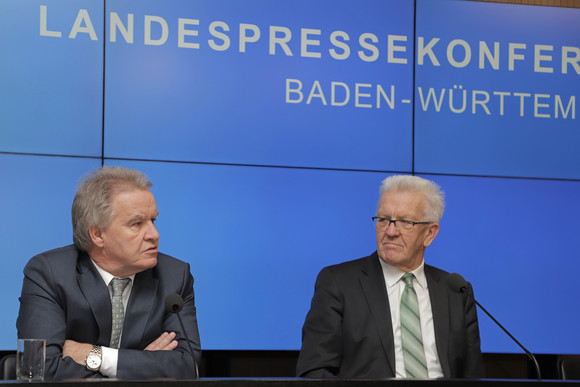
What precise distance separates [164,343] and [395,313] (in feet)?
3.22

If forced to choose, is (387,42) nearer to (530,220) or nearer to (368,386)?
(530,220)

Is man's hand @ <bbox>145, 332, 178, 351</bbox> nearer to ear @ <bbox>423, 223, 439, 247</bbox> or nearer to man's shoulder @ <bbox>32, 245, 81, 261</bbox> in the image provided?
man's shoulder @ <bbox>32, 245, 81, 261</bbox>

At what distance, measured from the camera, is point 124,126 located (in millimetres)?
4172

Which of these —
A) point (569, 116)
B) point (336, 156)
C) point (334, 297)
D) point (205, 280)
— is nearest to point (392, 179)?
point (334, 297)

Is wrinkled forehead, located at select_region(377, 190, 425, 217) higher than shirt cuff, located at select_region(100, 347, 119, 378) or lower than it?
higher

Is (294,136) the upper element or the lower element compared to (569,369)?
upper

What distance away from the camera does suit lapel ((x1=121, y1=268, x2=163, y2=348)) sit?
2930mm

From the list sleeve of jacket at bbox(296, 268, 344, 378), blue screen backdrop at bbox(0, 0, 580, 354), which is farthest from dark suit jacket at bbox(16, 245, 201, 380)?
blue screen backdrop at bbox(0, 0, 580, 354)

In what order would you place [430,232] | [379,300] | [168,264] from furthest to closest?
[430,232] < [379,300] < [168,264]

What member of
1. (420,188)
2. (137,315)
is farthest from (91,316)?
(420,188)

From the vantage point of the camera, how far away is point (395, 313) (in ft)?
10.7

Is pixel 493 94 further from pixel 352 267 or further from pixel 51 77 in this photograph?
pixel 51 77

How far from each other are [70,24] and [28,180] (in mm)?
852

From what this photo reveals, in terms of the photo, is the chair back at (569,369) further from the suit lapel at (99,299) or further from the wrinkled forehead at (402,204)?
the suit lapel at (99,299)
